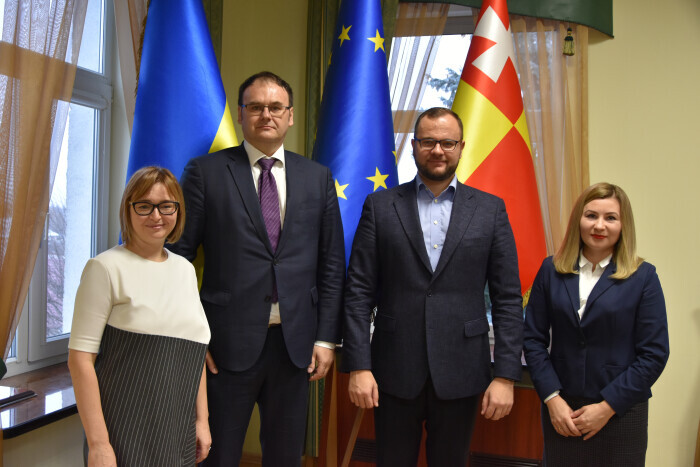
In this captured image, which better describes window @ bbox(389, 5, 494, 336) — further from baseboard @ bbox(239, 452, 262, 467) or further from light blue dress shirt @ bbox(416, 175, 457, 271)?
baseboard @ bbox(239, 452, 262, 467)

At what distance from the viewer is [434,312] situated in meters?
1.73

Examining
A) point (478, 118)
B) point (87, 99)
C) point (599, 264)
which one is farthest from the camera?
point (87, 99)

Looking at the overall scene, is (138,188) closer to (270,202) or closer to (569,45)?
(270,202)

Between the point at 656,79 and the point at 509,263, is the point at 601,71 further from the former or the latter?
the point at 509,263

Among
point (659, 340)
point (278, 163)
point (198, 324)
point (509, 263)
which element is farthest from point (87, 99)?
point (659, 340)

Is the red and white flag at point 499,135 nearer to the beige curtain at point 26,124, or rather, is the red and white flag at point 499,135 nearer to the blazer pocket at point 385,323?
the blazer pocket at point 385,323

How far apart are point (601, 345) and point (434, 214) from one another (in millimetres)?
620

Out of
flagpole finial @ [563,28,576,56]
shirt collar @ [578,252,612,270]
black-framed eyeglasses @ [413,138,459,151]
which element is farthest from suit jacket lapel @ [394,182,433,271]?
flagpole finial @ [563,28,576,56]

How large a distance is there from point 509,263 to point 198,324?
36.3 inches

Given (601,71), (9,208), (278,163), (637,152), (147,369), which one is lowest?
(147,369)

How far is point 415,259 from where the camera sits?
1762 mm

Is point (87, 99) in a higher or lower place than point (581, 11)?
lower

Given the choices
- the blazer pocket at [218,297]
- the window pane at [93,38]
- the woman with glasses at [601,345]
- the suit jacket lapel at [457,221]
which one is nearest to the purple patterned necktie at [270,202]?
the blazer pocket at [218,297]

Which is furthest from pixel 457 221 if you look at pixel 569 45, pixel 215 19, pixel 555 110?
pixel 215 19
